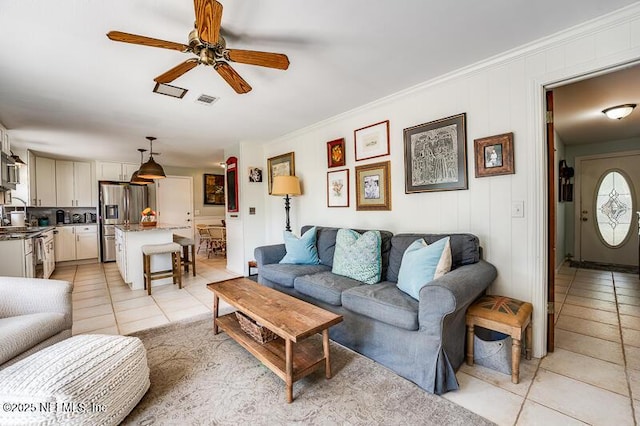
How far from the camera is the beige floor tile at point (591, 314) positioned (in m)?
2.72

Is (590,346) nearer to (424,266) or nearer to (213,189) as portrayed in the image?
(424,266)

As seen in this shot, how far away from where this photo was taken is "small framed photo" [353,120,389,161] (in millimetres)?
3100

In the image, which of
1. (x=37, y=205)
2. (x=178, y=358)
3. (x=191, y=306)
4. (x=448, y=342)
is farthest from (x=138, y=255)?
(x=448, y=342)

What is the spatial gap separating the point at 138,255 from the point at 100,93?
7.58 feet

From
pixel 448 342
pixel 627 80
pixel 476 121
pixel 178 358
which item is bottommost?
pixel 178 358

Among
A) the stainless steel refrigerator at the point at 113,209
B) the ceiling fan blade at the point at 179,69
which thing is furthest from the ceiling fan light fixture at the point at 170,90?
the stainless steel refrigerator at the point at 113,209

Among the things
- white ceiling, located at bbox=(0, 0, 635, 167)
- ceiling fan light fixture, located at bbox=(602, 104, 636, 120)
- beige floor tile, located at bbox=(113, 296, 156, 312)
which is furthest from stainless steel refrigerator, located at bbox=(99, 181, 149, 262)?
ceiling fan light fixture, located at bbox=(602, 104, 636, 120)

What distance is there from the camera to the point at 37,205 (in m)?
5.54

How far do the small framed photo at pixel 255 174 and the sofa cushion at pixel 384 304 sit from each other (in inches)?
121

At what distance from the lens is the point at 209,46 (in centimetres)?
166

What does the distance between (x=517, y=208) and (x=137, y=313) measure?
149 inches

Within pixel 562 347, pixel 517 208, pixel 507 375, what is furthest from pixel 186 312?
pixel 562 347

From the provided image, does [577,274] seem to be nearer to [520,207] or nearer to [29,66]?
[520,207]

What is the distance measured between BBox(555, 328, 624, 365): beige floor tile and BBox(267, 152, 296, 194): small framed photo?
352 centimetres
